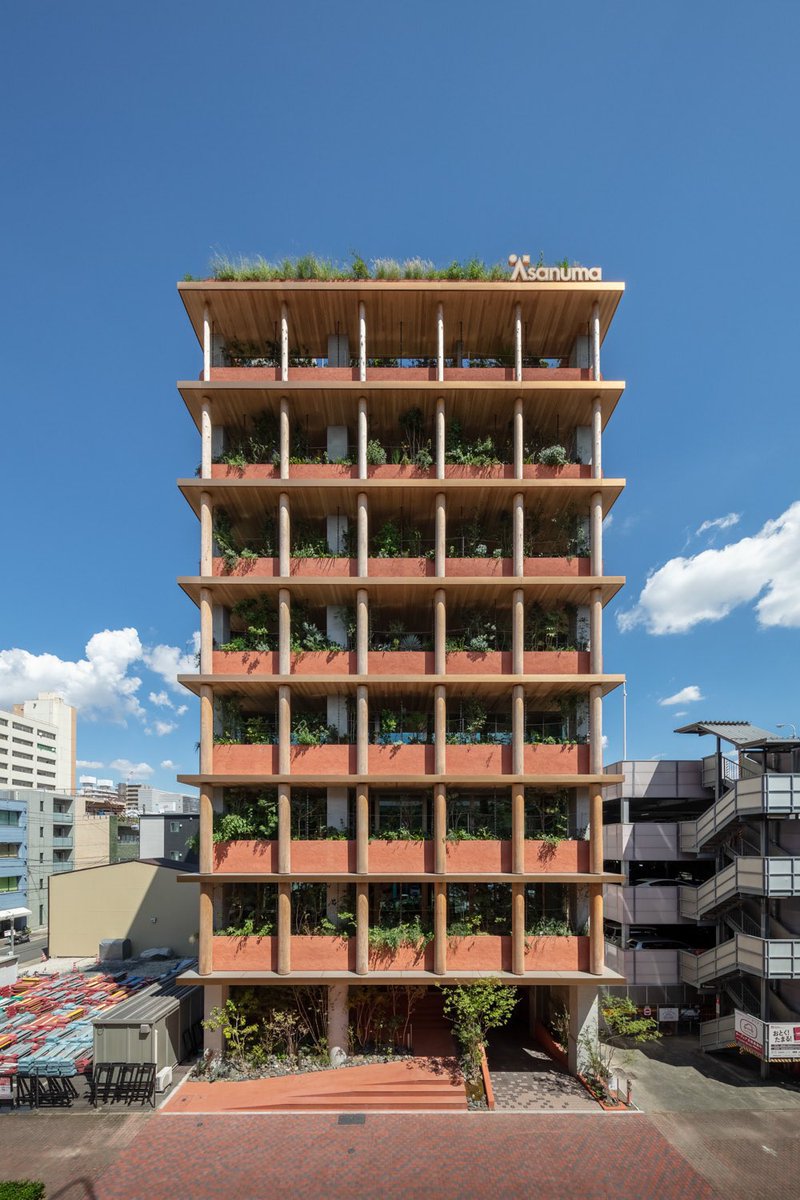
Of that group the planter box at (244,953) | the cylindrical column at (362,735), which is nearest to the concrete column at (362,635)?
the cylindrical column at (362,735)

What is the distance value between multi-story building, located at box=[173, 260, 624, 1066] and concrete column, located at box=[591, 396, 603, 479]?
0.11m

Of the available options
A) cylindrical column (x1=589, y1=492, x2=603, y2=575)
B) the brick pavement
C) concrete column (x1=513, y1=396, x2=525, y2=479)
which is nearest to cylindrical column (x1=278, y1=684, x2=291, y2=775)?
the brick pavement

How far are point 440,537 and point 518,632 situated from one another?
4766mm

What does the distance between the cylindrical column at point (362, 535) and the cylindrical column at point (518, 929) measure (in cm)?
1289

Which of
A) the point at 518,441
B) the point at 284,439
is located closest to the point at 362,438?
the point at 284,439

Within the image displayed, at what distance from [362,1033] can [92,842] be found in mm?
58535

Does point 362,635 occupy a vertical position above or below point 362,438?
below

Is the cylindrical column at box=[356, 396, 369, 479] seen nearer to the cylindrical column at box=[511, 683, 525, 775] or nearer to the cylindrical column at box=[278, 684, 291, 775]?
the cylindrical column at box=[278, 684, 291, 775]

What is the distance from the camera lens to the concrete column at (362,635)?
78.1 feet

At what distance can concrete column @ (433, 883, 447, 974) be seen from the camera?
22266mm

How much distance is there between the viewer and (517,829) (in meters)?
23.1

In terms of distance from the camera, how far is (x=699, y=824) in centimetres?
2880

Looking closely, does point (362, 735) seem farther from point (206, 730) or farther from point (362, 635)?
point (206, 730)

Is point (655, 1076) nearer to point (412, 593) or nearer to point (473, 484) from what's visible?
point (412, 593)
